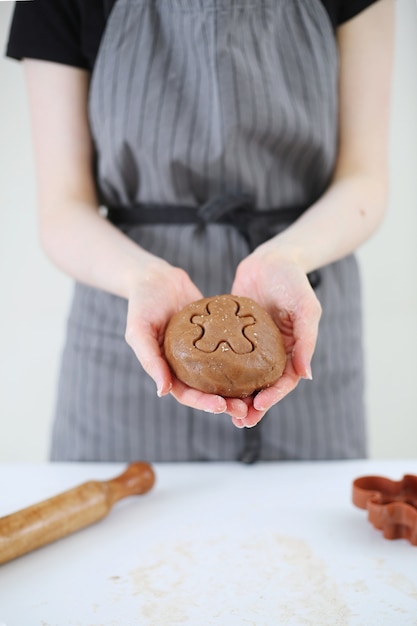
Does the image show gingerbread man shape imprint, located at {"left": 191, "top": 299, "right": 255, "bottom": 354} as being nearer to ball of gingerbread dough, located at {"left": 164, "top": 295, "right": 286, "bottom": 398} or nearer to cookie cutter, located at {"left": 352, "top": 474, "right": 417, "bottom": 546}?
ball of gingerbread dough, located at {"left": 164, "top": 295, "right": 286, "bottom": 398}

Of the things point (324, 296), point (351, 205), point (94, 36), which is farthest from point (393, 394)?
point (94, 36)

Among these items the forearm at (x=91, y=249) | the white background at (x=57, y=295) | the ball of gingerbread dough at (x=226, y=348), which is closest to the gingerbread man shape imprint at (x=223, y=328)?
the ball of gingerbread dough at (x=226, y=348)

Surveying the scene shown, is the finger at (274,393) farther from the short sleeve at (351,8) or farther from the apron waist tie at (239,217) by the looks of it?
the short sleeve at (351,8)

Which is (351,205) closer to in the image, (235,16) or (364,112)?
(364,112)

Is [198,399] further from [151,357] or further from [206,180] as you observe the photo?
[206,180]

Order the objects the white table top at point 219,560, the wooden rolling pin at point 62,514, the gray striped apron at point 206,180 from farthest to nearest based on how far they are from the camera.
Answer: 1. the gray striped apron at point 206,180
2. the wooden rolling pin at point 62,514
3. the white table top at point 219,560

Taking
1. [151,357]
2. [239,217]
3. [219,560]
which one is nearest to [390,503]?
[219,560]
